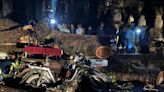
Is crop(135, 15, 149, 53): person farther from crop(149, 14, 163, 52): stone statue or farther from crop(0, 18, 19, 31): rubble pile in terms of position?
crop(0, 18, 19, 31): rubble pile

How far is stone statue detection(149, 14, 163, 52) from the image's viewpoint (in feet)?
98.1

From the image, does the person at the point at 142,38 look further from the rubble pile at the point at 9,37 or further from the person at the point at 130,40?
the rubble pile at the point at 9,37

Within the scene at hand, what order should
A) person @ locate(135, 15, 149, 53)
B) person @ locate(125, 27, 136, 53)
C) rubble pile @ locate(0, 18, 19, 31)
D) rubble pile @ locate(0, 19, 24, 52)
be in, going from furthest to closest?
person @ locate(135, 15, 149, 53) < rubble pile @ locate(0, 18, 19, 31) < person @ locate(125, 27, 136, 53) < rubble pile @ locate(0, 19, 24, 52)

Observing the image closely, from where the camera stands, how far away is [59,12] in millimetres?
40906

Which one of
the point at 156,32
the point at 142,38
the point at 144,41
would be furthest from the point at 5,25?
the point at 156,32

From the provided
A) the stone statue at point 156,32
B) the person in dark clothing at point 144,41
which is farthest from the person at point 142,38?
the stone statue at point 156,32

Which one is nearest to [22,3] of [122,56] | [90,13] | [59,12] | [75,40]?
[59,12]

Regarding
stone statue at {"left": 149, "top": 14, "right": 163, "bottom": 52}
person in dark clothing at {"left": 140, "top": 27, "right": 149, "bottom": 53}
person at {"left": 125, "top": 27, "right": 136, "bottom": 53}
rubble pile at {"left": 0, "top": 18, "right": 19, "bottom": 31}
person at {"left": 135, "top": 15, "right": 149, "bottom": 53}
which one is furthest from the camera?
stone statue at {"left": 149, "top": 14, "right": 163, "bottom": 52}

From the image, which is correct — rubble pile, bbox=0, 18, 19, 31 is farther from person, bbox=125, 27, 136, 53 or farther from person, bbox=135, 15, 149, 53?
person, bbox=135, 15, 149, 53

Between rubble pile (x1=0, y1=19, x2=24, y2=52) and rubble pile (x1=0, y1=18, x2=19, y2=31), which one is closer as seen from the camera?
rubble pile (x1=0, y1=19, x2=24, y2=52)

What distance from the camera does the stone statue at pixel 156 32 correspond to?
2991 centimetres

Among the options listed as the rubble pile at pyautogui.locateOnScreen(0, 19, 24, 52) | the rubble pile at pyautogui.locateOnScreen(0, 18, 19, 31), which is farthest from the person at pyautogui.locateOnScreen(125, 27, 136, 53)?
the rubble pile at pyautogui.locateOnScreen(0, 18, 19, 31)

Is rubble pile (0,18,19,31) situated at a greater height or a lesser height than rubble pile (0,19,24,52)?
greater

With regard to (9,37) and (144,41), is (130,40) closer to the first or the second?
(144,41)
